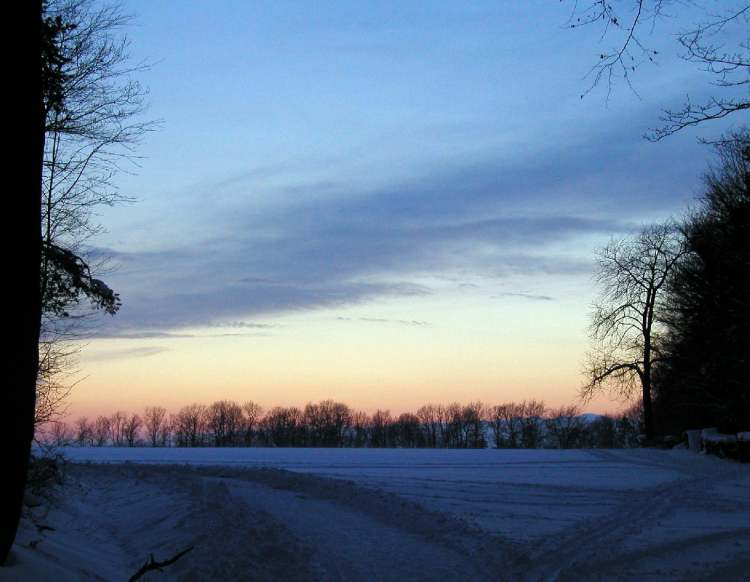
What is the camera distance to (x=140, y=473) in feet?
76.8

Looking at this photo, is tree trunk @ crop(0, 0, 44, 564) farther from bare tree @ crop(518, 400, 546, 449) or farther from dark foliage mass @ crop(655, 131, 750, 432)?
bare tree @ crop(518, 400, 546, 449)

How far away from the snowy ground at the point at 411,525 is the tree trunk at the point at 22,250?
113 centimetres

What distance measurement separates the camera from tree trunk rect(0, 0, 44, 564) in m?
5.04

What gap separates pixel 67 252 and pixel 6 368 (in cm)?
907

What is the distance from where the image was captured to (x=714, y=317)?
3056cm

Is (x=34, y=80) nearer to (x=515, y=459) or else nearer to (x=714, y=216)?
(x=515, y=459)

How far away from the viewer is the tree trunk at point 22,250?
504cm

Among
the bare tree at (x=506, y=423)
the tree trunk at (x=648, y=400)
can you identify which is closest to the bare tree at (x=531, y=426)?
the bare tree at (x=506, y=423)

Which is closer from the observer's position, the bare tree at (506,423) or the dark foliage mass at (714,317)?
the dark foliage mass at (714,317)

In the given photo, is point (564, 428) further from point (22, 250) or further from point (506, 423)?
point (22, 250)

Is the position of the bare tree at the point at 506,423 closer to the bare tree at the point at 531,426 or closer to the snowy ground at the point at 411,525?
the bare tree at the point at 531,426

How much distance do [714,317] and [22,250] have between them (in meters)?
30.8

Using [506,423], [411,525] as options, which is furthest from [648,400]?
[506,423]

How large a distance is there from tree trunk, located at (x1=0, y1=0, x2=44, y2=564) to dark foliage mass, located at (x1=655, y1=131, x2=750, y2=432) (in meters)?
23.7
